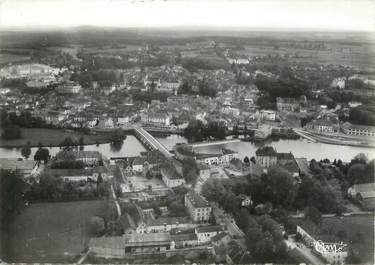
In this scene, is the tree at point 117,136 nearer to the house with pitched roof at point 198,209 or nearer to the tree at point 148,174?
the tree at point 148,174

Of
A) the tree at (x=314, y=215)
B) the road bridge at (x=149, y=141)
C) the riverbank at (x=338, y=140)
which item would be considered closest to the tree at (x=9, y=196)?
the road bridge at (x=149, y=141)

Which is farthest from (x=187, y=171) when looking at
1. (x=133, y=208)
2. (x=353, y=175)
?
(x=353, y=175)

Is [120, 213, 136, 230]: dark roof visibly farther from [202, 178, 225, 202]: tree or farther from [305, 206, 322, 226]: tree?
[305, 206, 322, 226]: tree

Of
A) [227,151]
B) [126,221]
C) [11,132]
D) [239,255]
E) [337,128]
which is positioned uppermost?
[11,132]

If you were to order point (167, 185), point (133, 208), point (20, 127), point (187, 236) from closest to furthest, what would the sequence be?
1. point (187, 236)
2. point (133, 208)
3. point (167, 185)
4. point (20, 127)

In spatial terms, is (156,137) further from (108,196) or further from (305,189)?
(305,189)

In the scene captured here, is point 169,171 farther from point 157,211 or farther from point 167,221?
point 167,221

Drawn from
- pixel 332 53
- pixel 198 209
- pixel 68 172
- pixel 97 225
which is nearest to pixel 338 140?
pixel 332 53
